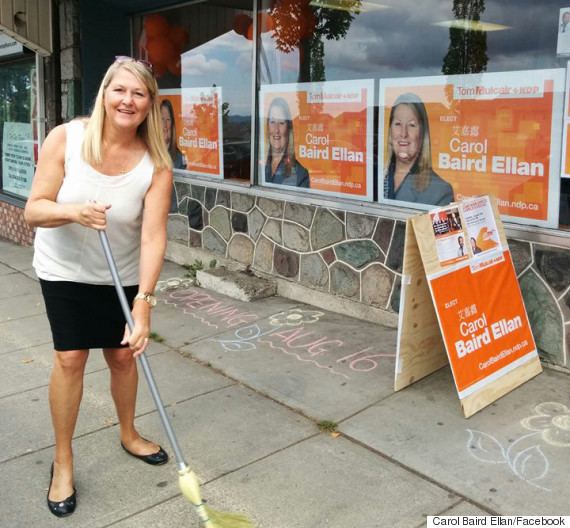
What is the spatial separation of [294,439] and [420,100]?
2.51m

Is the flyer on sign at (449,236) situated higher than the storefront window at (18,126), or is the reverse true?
the storefront window at (18,126)

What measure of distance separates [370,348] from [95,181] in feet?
7.86

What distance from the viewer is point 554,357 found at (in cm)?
408

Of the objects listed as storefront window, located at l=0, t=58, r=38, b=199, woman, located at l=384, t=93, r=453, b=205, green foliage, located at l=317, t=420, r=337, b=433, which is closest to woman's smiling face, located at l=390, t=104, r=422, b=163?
woman, located at l=384, t=93, r=453, b=205

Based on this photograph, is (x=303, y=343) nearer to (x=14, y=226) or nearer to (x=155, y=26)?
(x=155, y=26)

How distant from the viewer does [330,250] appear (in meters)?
5.32

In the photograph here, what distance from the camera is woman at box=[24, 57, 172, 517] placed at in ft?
8.96

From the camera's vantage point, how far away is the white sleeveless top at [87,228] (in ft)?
9.02

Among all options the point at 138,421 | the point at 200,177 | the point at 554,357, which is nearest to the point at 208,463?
the point at 138,421

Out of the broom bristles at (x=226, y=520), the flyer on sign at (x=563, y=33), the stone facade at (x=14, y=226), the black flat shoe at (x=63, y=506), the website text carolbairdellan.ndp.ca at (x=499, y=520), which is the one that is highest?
the flyer on sign at (x=563, y=33)

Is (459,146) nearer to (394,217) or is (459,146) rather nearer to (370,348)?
(394,217)

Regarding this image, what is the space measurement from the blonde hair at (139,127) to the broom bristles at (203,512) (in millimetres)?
1243

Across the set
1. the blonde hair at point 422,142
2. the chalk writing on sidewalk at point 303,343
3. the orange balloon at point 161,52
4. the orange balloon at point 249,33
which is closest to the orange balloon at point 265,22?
the orange balloon at point 249,33

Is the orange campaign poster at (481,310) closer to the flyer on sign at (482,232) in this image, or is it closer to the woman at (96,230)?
the flyer on sign at (482,232)
